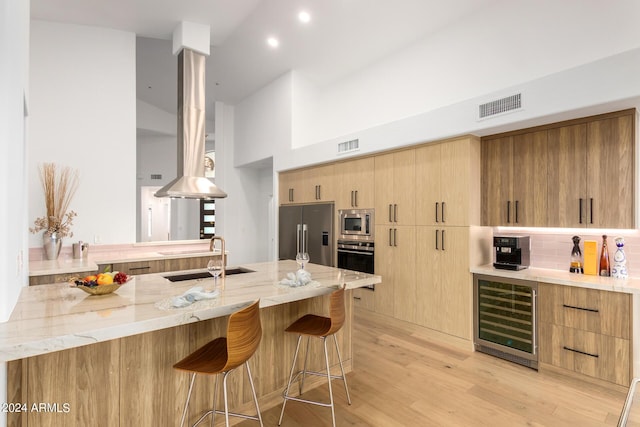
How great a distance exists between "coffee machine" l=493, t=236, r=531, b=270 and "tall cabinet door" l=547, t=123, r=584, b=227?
0.32 m

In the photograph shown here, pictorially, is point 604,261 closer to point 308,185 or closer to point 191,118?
point 308,185

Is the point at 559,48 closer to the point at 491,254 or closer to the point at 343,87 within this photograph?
the point at 491,254

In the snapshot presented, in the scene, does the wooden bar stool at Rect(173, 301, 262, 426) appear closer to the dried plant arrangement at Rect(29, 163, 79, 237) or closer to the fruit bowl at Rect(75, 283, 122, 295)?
the fruit bowl at Rect(75, 283, 122, 295)

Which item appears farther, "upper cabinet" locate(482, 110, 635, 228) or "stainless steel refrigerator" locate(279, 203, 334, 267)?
"stainless steel refrigerator" locate(279, 203, 334, 267)

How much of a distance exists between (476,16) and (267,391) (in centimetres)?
442

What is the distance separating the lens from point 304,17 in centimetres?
415

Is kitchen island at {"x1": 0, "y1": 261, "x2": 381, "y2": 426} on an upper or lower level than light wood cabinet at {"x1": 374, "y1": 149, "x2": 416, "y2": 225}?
lower

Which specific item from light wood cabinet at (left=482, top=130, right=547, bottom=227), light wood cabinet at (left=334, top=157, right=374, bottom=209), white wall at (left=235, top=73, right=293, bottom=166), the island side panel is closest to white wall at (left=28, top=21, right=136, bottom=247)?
white wall at (left=235, top=73, right=293, bottom=166)

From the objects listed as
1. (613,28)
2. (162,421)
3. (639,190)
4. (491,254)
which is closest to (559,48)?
(613,28)

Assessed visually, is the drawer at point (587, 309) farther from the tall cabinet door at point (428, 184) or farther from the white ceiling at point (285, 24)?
the white ceiling at point (285, 24)

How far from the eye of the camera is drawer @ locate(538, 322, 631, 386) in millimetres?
2572

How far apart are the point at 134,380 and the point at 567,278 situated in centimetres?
334

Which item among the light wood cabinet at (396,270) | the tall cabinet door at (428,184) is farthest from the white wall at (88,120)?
the tall cabinet door at (428,184)

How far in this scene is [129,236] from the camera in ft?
15.1
